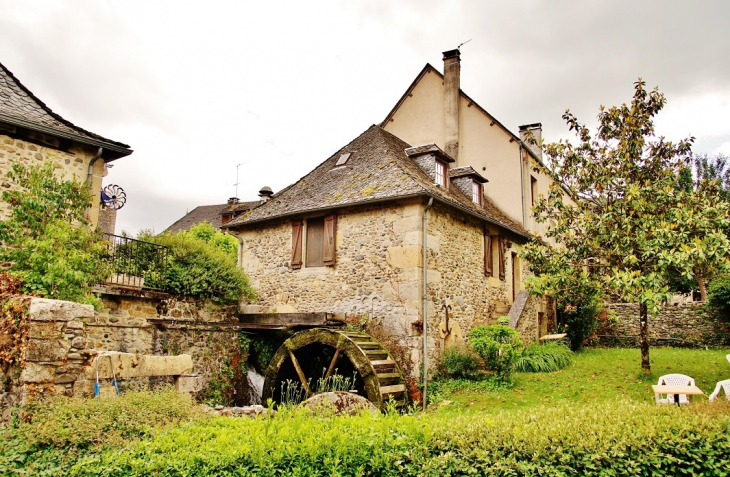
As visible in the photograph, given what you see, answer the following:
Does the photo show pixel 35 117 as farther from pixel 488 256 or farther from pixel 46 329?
pixel 488 256

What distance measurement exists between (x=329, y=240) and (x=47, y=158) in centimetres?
571

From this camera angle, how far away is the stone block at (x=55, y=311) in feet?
18.4

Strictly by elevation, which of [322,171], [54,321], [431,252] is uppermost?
[322,171]

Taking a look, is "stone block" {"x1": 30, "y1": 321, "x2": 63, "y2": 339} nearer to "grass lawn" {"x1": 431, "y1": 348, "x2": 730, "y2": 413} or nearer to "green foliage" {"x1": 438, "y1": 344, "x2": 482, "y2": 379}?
"grass lawn" {"x1": 431, "y1": 348, "x2": 730, "y2": 413}

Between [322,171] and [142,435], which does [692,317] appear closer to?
[322,171]

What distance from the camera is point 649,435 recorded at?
4082mm

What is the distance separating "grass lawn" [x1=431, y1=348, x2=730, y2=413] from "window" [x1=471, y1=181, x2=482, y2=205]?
4.66 meters

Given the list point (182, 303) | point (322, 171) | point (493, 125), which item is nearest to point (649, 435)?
point (182, 303)

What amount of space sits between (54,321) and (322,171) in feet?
29.6

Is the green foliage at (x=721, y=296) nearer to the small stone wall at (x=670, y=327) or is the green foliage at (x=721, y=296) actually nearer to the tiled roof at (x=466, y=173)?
the small stone wall at (x=670, y=327)

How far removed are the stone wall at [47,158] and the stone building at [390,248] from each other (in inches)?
152

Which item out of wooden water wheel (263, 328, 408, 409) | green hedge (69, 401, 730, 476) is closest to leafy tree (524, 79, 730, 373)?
wooden water wheel (263, 328, 408, 409)

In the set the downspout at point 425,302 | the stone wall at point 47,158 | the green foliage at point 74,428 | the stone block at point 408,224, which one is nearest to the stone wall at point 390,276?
the stone block at point 408,224

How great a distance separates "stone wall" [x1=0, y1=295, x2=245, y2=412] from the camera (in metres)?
5.59
